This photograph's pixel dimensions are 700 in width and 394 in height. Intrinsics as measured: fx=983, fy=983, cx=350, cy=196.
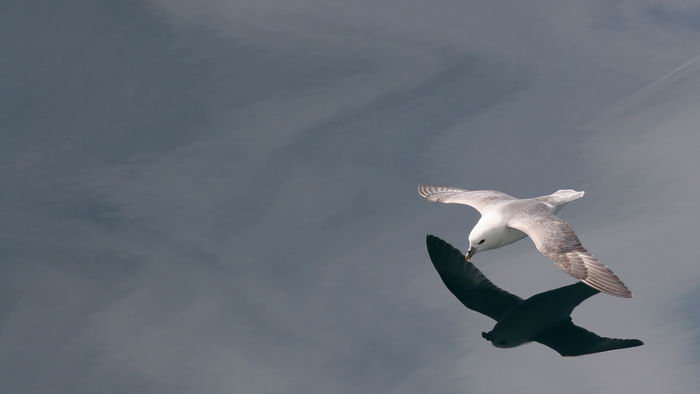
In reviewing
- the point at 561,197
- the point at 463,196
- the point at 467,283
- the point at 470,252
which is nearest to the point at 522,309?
Result: the point at 467,283

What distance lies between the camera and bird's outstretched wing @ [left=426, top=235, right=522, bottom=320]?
508 inches

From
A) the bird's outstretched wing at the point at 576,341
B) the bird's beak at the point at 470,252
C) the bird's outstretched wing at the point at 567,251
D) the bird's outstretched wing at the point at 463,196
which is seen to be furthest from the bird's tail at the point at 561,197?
the bird's outstretched wing at the point at 576,341

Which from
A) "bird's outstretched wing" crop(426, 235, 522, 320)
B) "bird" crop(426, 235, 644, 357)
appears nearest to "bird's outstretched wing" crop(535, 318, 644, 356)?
"bird" crop(426, 235, 644, 357)

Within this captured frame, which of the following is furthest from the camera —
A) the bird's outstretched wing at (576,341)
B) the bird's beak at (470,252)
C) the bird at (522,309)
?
the bird's beak at (470,252)

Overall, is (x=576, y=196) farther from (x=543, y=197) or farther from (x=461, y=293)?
(x=461, y=293)

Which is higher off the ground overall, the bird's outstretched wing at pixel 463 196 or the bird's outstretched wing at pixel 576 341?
the bird's outstretched wing at pixel 463 196

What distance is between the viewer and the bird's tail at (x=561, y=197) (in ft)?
46.4

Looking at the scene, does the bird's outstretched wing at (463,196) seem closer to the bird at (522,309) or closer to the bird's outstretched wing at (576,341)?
the bird at (522,309)

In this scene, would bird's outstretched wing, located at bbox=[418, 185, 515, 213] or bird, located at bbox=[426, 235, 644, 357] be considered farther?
bird's outstretched wing, located at bbox=[418, 185, 515, 213]

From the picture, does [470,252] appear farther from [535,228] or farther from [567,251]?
[567,251]

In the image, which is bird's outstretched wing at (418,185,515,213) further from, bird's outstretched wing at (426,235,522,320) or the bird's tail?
bird's outstretched wing at (426,235,522,320)

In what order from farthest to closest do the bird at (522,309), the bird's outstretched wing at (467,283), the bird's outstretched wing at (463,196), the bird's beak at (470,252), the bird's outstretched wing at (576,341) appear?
the bird's outstretched wing at (463,196) → the bird's beak at (470,252) → the bird's outstretched wing at (467,283) → the bird at (522,309) → the bird's outstretched wing at (576,341)

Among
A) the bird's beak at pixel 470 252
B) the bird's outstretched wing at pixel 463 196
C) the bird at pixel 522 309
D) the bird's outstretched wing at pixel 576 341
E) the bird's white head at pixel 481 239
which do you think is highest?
the bird's outstretched wing at pixel 463 196

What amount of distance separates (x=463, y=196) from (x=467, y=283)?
78.3 inches
